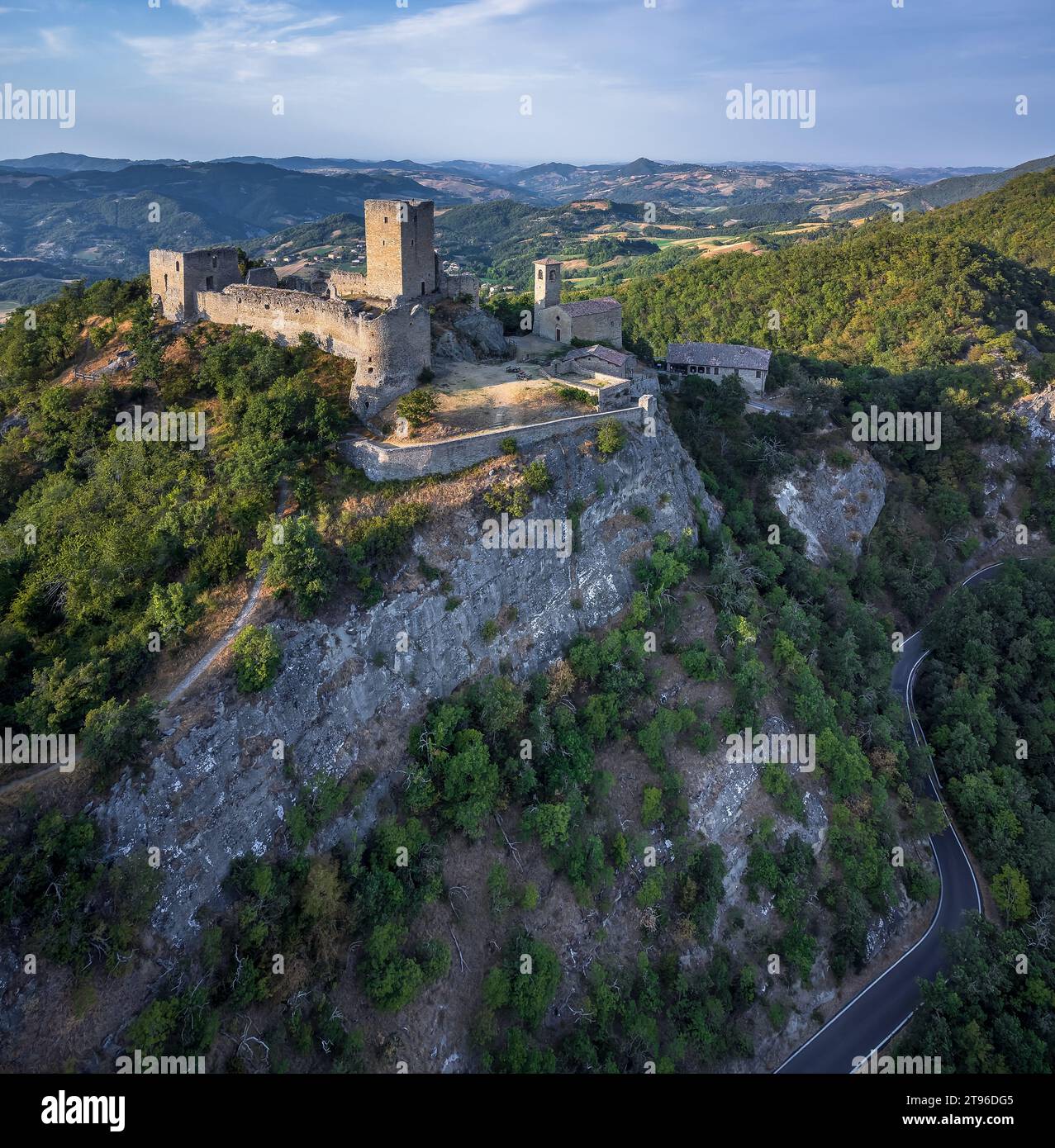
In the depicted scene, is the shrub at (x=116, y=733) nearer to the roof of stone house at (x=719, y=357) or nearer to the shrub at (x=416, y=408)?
the shrub at (x=416, y=408)

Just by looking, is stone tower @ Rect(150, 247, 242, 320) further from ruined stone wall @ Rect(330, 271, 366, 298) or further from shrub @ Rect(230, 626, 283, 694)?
A: shrub @ Rect(230, 626, 283, 694)

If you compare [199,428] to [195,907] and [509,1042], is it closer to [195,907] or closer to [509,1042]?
[195,907]

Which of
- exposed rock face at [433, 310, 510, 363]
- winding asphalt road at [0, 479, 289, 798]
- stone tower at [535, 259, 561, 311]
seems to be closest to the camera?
winding asphalt road at [0, 479, 289, 798]

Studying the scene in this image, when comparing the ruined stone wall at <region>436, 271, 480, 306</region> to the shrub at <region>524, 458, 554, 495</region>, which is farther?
the ruined stone wall at <region>436, 271, 480, 306</region>

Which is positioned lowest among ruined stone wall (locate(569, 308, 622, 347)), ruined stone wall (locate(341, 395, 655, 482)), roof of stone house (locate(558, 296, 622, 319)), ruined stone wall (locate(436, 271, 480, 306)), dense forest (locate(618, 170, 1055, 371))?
ruined stone wall (locate(341, 395, 655, 482))

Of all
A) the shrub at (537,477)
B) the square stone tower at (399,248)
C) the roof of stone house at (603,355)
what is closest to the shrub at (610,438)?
the shrub at (537,477)

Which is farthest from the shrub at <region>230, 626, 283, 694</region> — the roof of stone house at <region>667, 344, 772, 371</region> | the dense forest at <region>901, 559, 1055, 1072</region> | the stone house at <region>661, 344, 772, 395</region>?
the roof of stone house at <region>667, 344, 772, 371</region>

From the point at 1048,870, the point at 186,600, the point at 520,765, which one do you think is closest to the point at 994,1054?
the point at 1048,870
